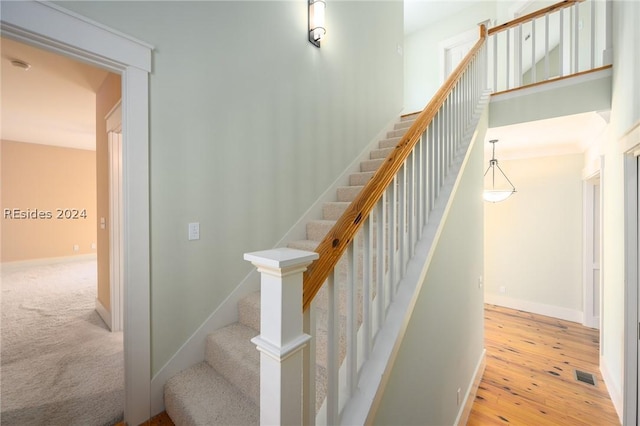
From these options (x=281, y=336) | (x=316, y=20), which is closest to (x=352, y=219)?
(x=281, y=336)

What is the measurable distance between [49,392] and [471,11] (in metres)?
7.17

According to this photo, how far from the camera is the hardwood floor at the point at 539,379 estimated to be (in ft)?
7.93

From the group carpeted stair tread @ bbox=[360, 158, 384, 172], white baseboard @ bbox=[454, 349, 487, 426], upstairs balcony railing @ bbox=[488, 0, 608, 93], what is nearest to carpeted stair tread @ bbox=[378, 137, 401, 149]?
carpeted stair tread @ bbox=[360, 158, 384, 172]

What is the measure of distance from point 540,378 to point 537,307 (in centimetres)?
196

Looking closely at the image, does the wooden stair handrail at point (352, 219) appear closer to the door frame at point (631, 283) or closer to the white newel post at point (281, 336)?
the white newel post at point (281, 336)

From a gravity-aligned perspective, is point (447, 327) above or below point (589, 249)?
below

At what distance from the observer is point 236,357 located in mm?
1631

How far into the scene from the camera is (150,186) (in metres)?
1.65

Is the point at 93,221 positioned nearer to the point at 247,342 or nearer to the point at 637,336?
the point at 247,342

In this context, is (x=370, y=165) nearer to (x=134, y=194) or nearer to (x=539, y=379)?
(x=134, y=194)

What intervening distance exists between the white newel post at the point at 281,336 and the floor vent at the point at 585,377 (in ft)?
11.6

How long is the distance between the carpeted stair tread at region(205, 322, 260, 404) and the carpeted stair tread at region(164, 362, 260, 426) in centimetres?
4

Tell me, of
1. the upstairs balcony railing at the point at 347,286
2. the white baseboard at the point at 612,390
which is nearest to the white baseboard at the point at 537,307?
the white baseboard at the point at 612,390

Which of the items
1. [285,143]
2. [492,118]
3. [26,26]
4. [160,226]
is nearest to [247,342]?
[160,226]
